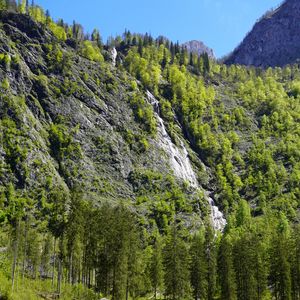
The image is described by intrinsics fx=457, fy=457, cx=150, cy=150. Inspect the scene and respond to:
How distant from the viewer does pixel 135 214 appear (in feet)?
331

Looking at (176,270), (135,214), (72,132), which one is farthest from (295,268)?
(72,132)

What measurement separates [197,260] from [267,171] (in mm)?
104554

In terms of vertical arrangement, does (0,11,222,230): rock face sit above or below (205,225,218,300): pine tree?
above

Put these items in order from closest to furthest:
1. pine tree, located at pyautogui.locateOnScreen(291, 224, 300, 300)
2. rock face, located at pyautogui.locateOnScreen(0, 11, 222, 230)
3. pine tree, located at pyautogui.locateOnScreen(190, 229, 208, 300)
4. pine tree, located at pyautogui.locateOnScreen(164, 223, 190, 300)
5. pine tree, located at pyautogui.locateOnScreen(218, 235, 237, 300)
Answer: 1. pine tree, located at pyautogui.locateOnScreen(164, 223, 190, 300)
2. pine tree, located at pyautogui.locateOnScreen(291, 224, 300, 300)
3. pine tree, located at pyautogui.locateOnScreen(218, 235, 237, 300)
4. pine tree, located at pyautogui.locateOnScreen(190, 229, 208, 300)
5. rock face, located at pyautogui.locateOnScreen(0, 11, 222, 230)

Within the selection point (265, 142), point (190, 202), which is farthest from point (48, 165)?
point (265, 142)

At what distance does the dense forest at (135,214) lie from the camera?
62.3m

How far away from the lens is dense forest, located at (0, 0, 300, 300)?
205 feet

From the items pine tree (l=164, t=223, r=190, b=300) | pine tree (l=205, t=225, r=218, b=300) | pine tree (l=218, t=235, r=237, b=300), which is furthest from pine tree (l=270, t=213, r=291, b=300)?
pine tree (l=164, t=223, r=190, b=300)

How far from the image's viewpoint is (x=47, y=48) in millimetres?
188875

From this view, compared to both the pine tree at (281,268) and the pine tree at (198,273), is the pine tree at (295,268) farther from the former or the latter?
the pine tree at (198,273)

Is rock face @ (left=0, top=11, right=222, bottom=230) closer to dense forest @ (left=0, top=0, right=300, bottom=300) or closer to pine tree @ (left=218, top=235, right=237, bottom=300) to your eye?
dense forest @ (left=0, top=0, right=300, bottom=300)

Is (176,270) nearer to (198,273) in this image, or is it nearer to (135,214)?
(198,273)

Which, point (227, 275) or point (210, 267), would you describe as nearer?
point (227, 275)

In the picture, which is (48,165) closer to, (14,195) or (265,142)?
(14,195)
